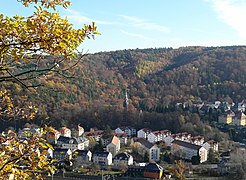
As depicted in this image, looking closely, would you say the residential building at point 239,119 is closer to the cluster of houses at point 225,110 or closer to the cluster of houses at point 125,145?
the cluster of houses at point 225,110

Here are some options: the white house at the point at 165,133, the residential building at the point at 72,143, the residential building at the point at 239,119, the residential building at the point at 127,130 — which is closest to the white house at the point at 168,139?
→ the white house at the point at 165,133

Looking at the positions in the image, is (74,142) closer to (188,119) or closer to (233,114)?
(188,119)

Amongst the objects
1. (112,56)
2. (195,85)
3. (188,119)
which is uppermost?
(112,56)

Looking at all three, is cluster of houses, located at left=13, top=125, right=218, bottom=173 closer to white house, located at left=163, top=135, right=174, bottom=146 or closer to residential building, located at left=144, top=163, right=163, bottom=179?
white house, located at left=163, top=135, right=174, bottom=146

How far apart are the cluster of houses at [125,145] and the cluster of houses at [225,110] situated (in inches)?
202

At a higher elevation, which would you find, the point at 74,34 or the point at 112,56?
the point at 112,56

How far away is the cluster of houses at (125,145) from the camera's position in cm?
1736

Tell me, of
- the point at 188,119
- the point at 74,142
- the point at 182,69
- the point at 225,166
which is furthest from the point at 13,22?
the point at 182,69

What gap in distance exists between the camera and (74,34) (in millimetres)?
1665

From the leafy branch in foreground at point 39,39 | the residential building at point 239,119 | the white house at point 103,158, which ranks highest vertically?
the leafy branch in foreground at point 39,39

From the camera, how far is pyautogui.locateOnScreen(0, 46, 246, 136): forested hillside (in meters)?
26.5

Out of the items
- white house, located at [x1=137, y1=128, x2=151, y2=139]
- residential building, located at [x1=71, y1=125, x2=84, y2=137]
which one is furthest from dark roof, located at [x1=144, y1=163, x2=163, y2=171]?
residential building, located at [x1=71, y1=125, x2=84, y2=137]

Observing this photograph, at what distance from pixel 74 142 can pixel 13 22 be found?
19335mm

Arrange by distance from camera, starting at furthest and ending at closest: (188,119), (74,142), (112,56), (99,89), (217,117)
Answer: (112,56) < (99,89) < (217,117) < (188,119) < (74,142)
